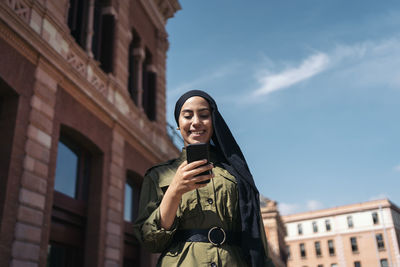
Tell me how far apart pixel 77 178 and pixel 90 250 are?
1.78m

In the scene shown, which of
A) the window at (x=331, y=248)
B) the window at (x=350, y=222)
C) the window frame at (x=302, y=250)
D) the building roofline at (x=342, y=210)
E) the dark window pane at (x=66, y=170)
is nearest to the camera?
the dark window pane at (x=66, y=170)

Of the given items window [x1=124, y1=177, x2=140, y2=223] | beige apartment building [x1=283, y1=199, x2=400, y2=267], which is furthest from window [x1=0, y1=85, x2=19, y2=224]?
beige apartment building [x1=283, y1=199, x2=400, y2=267]

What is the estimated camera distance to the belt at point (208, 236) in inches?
94.0

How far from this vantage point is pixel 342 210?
60344mm

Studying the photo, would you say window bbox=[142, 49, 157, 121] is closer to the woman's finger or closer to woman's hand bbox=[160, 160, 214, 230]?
woman's hand bbox=[160, 160, 214, 230]

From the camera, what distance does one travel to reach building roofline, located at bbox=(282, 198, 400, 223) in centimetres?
5788

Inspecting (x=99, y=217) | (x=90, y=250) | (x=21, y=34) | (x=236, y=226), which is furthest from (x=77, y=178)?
(x=236, y=226)

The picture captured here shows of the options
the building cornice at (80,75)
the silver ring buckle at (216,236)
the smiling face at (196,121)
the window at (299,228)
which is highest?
the window at (299,228)

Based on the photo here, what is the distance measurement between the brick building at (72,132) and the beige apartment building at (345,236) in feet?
164

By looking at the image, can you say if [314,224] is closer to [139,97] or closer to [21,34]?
[139,97]

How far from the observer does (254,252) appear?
7.74 feet

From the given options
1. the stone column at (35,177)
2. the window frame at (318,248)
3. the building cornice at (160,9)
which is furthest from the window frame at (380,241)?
the stone column at (35,177)

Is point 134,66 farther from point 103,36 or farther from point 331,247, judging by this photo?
point 331,247

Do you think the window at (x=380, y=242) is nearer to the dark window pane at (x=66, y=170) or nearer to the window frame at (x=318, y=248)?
the window frame at (x=318, y=248)
